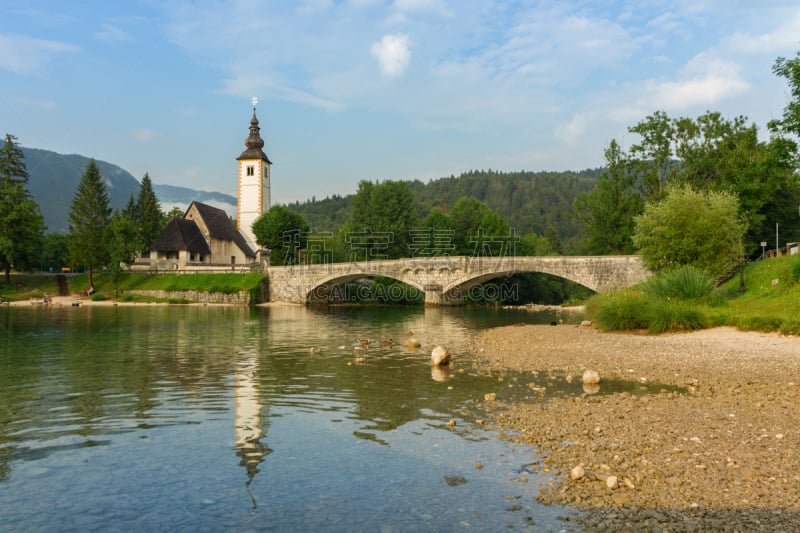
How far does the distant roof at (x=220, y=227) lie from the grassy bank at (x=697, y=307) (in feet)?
211

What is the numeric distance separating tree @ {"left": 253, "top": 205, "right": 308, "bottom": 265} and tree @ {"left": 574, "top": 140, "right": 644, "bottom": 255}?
4023cm

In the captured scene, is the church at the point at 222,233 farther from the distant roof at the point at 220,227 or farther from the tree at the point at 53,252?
the tree at the point at 53,252

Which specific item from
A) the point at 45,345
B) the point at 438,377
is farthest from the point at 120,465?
the point at 45,345

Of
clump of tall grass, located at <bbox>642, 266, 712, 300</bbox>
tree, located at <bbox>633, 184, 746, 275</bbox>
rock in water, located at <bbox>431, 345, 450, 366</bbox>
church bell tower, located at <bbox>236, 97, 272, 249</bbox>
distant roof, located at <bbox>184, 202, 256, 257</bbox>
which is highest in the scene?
church bell tower, located at <bbox>236, 97, 272, 249</bbox>

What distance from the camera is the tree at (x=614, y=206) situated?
57938 millimetres

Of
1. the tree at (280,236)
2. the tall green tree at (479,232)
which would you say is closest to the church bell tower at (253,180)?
the tree at (280,236)

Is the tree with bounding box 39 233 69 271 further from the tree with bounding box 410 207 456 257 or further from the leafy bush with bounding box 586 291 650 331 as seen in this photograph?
the leafy bush with bounding box 586 291 650 331

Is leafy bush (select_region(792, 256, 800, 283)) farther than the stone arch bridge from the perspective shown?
No

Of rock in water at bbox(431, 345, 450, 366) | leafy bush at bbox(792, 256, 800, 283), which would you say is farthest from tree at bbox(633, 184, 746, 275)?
rock in water at bbox(431, 345, 450, 366)

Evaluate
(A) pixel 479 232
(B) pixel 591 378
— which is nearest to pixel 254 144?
(A) pixel 479 232

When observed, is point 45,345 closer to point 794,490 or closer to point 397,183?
point 794,490

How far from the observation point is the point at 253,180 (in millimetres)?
88562

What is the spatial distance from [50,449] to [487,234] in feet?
245

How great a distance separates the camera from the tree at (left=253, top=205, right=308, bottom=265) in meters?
79.4
